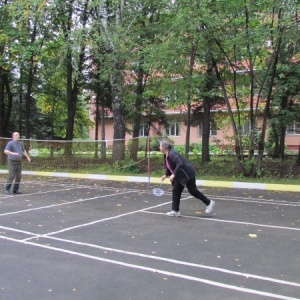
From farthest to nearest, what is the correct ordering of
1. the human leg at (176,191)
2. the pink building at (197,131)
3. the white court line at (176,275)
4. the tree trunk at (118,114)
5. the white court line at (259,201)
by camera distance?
the pink building at (197,131) < the tree trunk at (118,114) < the white court line at (259,201) < the human leg at (176,191) < the white court line at (176,275)

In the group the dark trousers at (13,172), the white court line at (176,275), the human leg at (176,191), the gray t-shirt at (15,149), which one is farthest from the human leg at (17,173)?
the white court line at (176,275)

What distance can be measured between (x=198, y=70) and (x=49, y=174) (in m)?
8.68

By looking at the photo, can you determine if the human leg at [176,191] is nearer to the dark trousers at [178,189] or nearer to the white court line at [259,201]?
the dark trousers at [178,189]

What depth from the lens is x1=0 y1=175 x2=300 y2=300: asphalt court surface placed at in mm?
4613

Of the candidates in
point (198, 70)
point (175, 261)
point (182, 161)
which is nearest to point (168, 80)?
point (198, 70)

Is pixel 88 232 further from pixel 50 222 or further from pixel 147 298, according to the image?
pixel 147 298

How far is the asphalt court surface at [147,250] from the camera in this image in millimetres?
4613

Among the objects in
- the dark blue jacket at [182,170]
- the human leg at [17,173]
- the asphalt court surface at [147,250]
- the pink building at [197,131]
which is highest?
the pink building at [197,131]

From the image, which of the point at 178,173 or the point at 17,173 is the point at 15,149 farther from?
the point at 178,173

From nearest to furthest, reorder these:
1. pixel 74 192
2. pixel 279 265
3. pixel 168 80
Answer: pixel 279 265, pixel 74 192, pixel 168 80

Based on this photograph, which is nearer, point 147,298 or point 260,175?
point 147,298

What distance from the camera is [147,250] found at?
6199 mm

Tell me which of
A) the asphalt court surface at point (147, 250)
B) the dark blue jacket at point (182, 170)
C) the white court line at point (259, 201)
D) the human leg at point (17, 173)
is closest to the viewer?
the asphalt court surface at point (147, 250)

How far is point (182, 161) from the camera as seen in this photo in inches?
337
